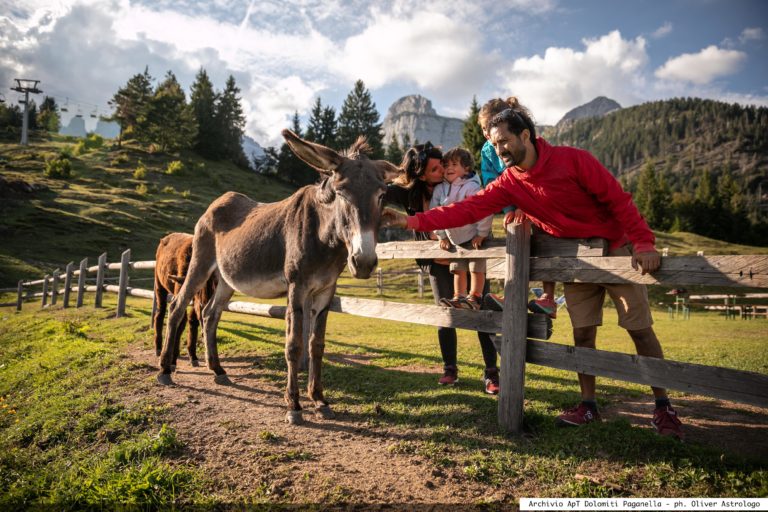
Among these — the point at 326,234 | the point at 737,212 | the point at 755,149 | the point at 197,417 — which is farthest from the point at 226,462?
the point at 755,149

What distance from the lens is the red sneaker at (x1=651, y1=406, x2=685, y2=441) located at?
3433 mm

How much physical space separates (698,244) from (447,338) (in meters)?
46.4

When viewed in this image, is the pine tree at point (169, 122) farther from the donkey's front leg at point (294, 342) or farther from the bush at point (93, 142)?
the donkey's front leg at point (294, 342)

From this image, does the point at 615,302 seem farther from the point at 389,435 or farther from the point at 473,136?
the point at 473,136

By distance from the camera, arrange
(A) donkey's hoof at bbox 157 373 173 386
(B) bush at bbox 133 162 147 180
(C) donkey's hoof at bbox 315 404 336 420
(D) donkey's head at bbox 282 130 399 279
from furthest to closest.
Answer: (B) bush at bbox 133 162 147 180 → (A) donkey's hoof at bbox 157 373 173 386 → (C) donkey's hoof at bbox 315 404 336 420 → (D) donkey's head at bbox 282 130 399 279

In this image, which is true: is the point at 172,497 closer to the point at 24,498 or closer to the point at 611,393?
the point at 24,498

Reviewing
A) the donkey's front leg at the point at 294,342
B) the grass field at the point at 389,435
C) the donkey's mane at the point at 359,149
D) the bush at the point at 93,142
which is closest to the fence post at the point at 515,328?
the grass field at the point at 389,435

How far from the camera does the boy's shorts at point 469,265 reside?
4669 millimetres

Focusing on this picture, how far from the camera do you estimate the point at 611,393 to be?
5.13 metres

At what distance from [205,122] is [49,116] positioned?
155 feet

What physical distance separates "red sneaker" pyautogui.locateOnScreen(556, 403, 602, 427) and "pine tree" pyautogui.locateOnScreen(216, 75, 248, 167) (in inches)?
2910

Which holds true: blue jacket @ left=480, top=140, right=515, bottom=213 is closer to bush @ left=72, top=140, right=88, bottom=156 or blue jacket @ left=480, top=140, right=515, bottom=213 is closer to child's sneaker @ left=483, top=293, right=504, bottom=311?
child's sneaker @ left=483, top=293, right=504, bottom=311

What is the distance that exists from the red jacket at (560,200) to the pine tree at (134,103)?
69912 millimetres

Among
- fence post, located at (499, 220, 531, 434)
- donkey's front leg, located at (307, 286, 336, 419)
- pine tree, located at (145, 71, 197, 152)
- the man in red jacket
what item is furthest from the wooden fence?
pine tree, located at (145, 71, 197, 152)
